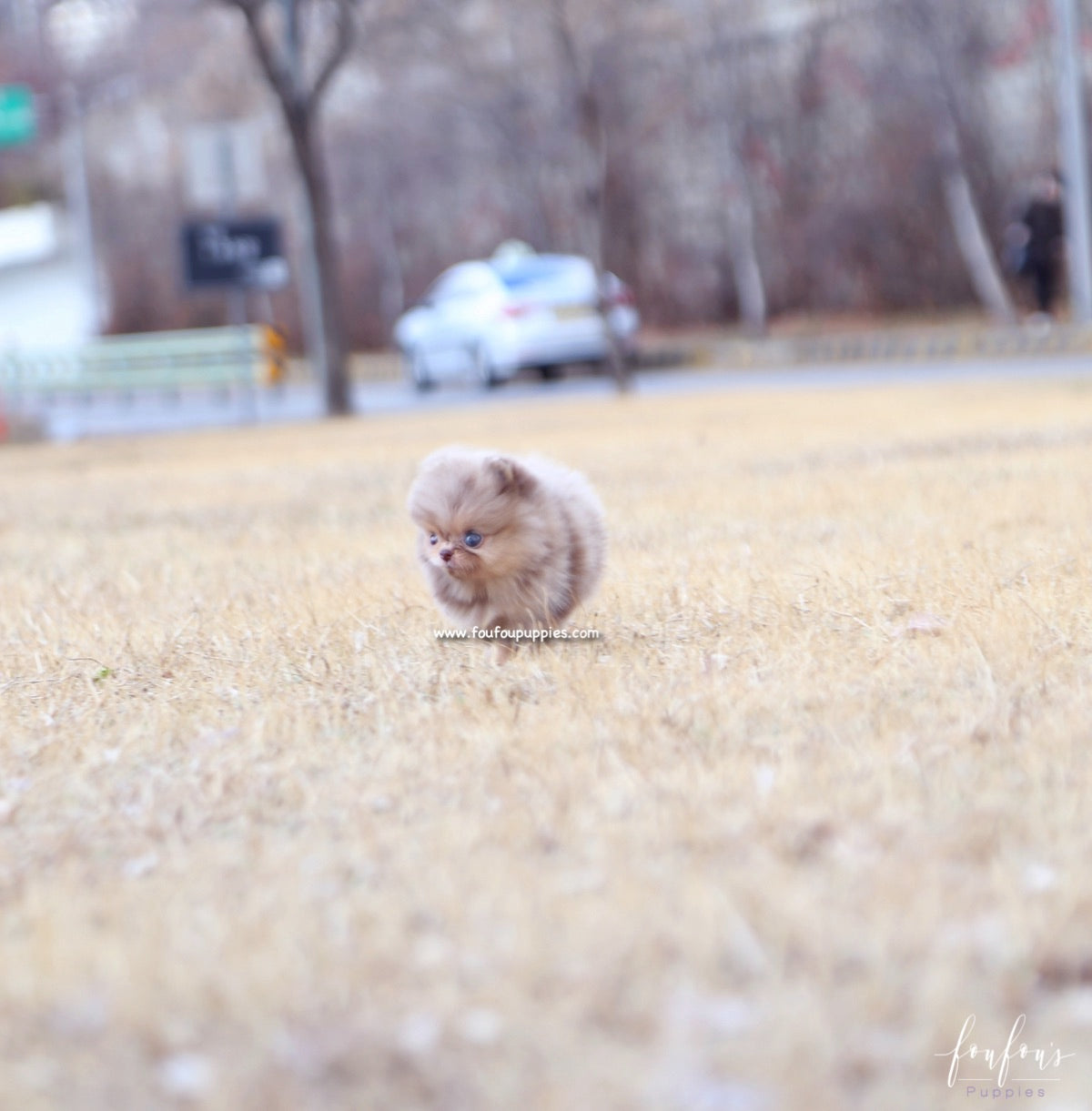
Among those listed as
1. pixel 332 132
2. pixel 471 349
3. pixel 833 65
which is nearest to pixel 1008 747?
pixel 471 349

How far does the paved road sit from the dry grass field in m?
11.5

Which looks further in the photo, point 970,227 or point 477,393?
point 477,393

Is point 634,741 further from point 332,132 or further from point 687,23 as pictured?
point 332,132

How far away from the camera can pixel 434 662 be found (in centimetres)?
461

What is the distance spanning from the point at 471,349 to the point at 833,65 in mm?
6683

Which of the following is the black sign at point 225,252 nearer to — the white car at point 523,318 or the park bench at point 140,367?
the white car at point 523,318

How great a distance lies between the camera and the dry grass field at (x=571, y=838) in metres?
2.27

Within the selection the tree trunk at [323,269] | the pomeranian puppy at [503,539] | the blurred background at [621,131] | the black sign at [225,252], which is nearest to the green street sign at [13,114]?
the blurred background at [621,131]

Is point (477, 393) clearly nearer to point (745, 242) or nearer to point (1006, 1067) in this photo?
point (745, 242)

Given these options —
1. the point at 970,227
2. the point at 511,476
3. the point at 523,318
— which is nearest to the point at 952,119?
the point at 970,227

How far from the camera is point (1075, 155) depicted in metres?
19.0

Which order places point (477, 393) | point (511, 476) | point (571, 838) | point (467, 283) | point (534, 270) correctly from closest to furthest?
1. point (571, 838)
2. point (511, 476)
3. point (534, 270)
4. point (477, 393)
5. point (467, 283)

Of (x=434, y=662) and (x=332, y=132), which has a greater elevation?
(x=332, y=132)

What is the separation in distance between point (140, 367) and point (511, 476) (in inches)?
1000
